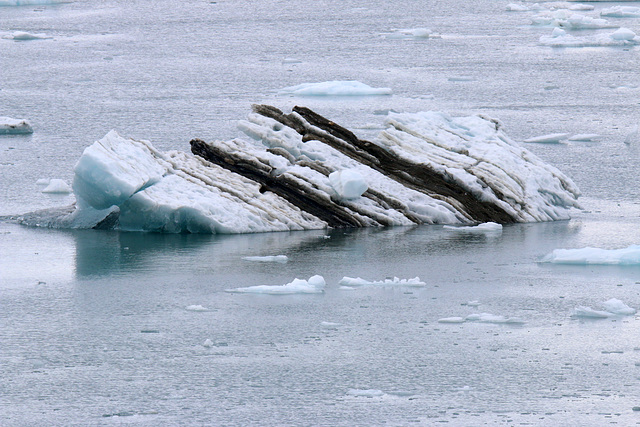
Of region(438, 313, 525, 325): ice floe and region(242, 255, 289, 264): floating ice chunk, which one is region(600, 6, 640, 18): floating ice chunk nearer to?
region(242, 255, 289, 264): floating ice chunk

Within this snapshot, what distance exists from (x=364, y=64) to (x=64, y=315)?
16650mm

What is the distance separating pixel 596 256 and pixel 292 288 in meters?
2.59

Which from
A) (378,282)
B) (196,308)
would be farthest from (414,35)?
(196,308)

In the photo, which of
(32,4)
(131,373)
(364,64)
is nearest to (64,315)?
(131,373)

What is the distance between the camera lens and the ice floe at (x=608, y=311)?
698 centimetres

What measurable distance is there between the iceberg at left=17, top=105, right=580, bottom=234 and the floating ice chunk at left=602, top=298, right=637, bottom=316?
3.39m

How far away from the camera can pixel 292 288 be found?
299 inches

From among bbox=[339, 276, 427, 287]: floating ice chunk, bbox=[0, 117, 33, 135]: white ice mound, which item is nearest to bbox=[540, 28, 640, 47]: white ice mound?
bbox=[0, 117, 33, 135]: white ice mound

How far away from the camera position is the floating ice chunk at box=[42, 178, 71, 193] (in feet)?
37.1

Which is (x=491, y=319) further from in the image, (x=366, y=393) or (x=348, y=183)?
(x=348, y=183)

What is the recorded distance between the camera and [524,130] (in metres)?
15.4

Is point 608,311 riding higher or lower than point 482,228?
higher

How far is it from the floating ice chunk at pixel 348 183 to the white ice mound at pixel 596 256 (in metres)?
2.08

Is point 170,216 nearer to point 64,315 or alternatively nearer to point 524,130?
point 64,315
